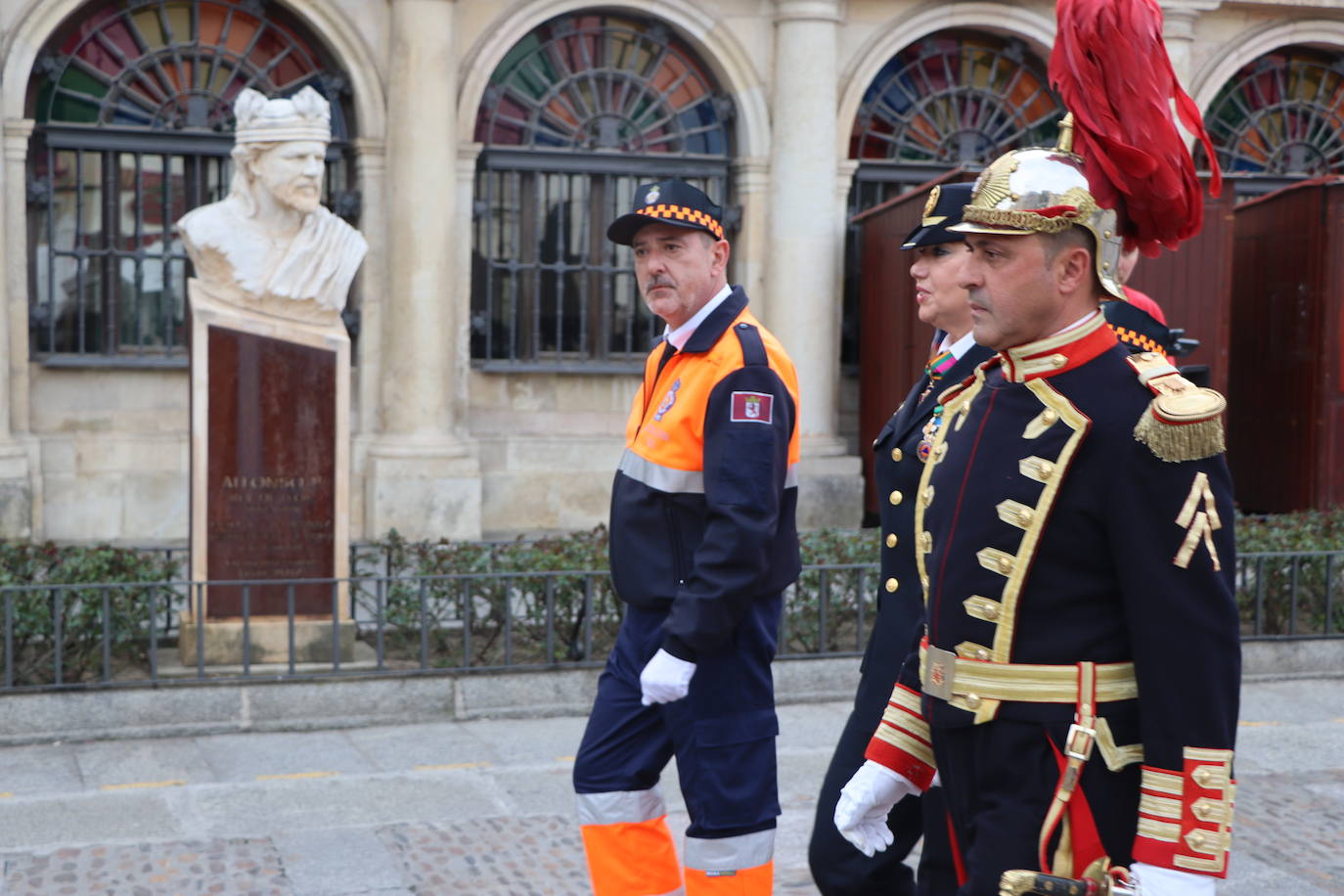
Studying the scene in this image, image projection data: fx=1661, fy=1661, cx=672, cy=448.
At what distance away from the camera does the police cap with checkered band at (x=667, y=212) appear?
4.23 m

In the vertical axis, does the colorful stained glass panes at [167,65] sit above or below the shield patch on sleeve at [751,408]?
above

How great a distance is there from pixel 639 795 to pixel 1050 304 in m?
1.85

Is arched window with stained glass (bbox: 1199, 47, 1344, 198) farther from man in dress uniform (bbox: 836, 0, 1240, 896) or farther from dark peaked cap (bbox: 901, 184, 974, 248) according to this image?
man in dress uniform (bbox: 836, 0, 1240, 896)

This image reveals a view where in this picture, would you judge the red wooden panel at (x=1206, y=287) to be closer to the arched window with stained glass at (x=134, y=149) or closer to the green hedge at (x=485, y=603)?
the green hedge at (x=485, y=603)

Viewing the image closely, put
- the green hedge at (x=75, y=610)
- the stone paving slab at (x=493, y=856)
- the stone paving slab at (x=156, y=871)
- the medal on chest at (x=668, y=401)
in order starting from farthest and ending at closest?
the green hedge at (x=75, y=610), the stone paving slab at (x=493, y=856), the stone paving slab at (x=156, y=871), the medal on chest at (x=668, y=401)

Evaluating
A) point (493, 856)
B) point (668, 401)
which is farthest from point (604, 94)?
point (668, 401)

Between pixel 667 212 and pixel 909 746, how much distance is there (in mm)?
1718

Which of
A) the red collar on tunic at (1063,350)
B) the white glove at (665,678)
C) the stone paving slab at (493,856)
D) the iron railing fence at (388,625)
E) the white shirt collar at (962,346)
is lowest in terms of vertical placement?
the stone paving slab at (493,856)

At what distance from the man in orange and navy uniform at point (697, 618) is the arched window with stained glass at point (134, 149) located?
8.60m

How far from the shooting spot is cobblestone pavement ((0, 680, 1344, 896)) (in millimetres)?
5027

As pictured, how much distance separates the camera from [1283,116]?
14703 mm

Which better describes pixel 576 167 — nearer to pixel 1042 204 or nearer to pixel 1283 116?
pixel 1283 116

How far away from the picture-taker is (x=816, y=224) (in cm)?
1291

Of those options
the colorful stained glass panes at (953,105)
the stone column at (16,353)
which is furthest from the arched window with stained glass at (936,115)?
the stone column at (16,353)
